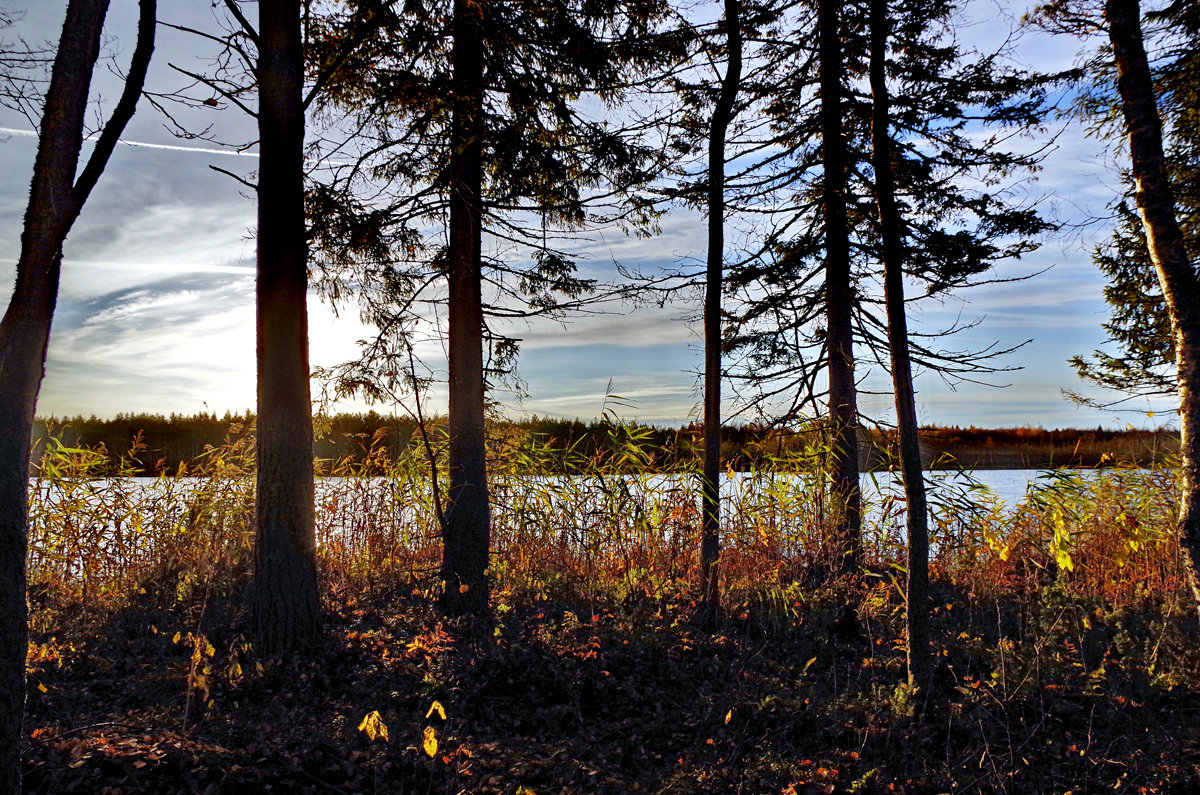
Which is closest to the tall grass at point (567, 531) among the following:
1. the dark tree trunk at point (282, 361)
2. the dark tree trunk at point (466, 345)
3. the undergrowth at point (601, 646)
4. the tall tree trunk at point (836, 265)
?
the undergrowth at point (601, 646)

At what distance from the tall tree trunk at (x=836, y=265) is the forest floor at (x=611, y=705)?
8.10ft

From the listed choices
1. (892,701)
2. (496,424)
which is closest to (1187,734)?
(892,701)

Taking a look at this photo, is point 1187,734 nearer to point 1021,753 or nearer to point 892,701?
point 1021,753

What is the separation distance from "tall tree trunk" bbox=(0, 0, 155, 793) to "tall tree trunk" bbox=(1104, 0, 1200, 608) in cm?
746

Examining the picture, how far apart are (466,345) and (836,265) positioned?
203 inches

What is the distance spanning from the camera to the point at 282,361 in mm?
6047

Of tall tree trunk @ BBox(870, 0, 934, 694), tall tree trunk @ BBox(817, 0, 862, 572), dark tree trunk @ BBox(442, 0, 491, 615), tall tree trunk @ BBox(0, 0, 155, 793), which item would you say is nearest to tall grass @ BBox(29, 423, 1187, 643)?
dark tree trunk @ BBox(442, 0, 491, 615)

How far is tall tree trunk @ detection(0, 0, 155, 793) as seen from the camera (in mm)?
3352

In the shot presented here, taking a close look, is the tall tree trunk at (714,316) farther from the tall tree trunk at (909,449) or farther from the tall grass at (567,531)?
the tall tree trunk at (909,449)

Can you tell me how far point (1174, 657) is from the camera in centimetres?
587

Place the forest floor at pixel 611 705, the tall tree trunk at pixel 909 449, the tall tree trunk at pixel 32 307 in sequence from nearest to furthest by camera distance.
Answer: the tall tree trunk at pixel 32 307 < the forest floor at pixel 611 705 < the tall tree trunk at pixel 909 449

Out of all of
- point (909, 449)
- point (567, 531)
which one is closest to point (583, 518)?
point (567, 531)

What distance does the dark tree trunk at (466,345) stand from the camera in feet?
22.7

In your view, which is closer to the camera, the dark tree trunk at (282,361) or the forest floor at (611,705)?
the forest floor at (611,705)
